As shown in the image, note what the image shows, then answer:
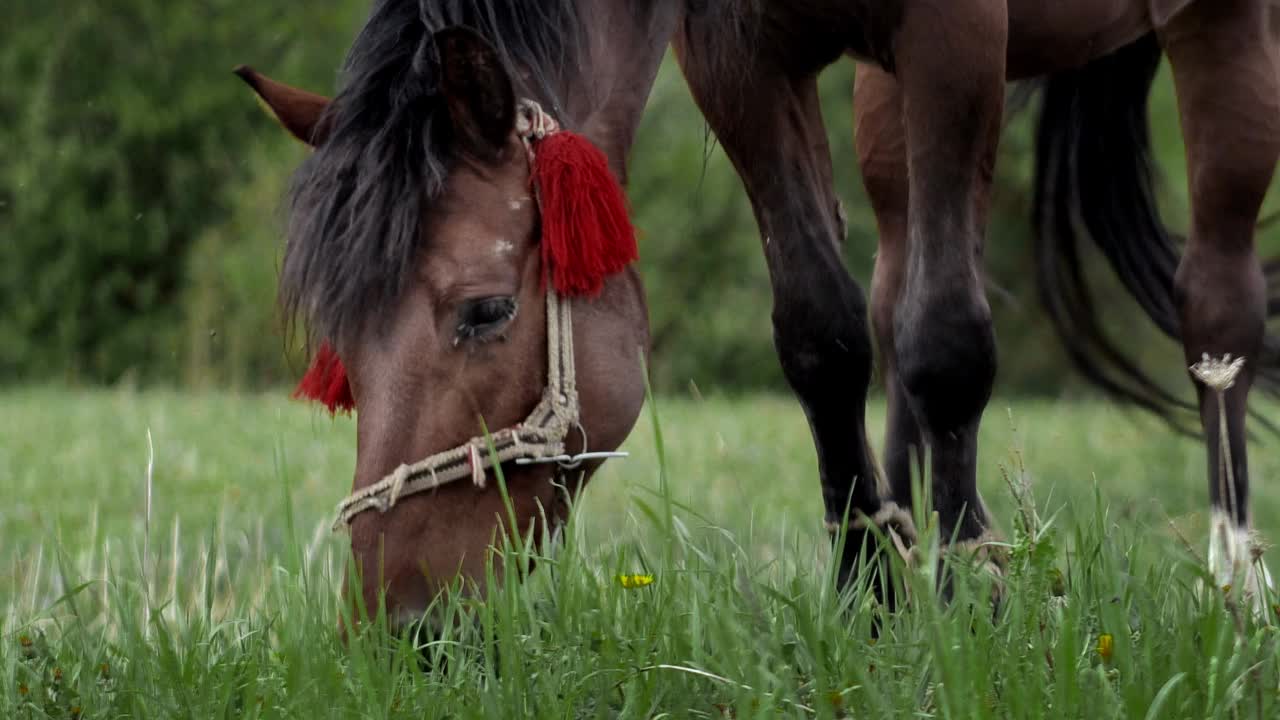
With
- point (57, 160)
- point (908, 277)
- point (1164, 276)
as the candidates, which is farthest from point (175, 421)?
point (57, 160)

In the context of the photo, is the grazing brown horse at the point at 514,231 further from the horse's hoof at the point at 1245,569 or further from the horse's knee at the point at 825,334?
the horse's hoof at the point at 1245,569

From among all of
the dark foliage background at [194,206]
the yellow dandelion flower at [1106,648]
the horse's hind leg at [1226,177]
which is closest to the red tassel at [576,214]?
the yellow dandelion flower at [1106,648]

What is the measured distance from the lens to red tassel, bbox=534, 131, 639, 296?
7.70 ft

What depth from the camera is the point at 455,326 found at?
88.1 inches

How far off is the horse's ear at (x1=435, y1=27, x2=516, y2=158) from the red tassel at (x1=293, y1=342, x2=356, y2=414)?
1.32 ft

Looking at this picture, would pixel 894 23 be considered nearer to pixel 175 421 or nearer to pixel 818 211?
pixel 818 211

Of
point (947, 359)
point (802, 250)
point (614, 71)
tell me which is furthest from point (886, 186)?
point (614, 71)

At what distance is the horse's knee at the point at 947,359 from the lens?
8.66 feet

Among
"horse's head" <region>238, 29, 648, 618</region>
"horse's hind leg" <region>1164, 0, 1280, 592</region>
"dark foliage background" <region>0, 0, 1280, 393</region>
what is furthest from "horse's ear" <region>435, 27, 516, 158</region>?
"dark foliage background" <region>0, 0, 1280, 393</region>

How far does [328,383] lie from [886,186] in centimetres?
194

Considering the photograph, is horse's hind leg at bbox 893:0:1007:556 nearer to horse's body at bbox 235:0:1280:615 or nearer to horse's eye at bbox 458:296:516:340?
horse's body at bbox 235:0:1280:615

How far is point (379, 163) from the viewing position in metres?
2.25

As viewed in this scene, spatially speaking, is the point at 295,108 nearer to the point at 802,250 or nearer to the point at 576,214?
the point at 576,214

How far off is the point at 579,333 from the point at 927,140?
0.75m
